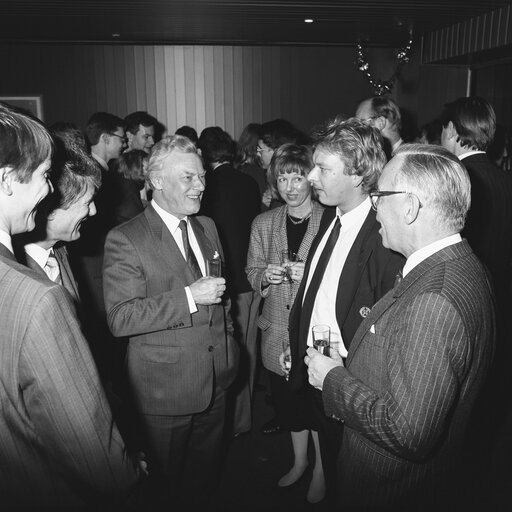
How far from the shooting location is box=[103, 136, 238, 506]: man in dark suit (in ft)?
7.14

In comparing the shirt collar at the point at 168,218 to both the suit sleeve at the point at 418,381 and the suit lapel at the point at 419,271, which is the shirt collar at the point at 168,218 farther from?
the suit sleeve at the point at 418,381

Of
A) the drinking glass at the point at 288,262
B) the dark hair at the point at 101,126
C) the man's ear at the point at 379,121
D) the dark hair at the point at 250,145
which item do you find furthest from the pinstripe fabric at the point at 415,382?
the dark hair at the point at 101,126

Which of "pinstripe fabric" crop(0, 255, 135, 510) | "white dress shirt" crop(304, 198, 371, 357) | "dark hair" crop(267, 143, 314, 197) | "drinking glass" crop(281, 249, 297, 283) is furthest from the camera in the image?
"dark hair" crop(267, 143, 314, 197)

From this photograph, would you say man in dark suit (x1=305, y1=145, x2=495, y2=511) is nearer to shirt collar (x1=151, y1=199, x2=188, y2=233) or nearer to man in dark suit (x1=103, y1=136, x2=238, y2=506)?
man in dark suit (x1=103, y1=136, x2=238, y2=506)

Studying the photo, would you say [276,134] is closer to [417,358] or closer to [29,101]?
[417,358]

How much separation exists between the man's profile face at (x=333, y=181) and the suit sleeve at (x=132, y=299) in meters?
0.79

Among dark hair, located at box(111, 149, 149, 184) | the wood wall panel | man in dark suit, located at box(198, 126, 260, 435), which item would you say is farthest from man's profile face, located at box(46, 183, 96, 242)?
the wood wall panel

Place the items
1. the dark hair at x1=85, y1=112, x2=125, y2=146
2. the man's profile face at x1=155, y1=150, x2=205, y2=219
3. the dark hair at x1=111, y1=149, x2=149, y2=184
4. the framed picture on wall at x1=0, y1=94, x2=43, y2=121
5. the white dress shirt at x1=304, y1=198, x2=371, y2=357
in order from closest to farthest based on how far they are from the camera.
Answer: the white dress shirt at x1=304, y1=198, x2=371, y2=357 < the man's profile face at x1=155, y1=150, x2=205, y2=219 < the dark hair at x1=111, y1=149, x2=149, y2=184 < the dark hair at x1=85, y1=112, x2=125, y2=146 < the framed picture on wall at x1=0, y1=94, x2=43, y2=121

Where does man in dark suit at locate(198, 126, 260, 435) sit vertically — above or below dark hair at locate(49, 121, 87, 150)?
below

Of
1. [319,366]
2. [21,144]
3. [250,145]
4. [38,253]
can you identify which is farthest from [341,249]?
[250,145]

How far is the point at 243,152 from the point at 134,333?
3.37 m

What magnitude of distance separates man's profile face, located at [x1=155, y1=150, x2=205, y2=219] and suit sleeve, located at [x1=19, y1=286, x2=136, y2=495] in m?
1.20

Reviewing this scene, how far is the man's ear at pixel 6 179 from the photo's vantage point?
117cm

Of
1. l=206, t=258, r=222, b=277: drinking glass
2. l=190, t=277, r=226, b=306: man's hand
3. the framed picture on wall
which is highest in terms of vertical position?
the framed picture on wall
